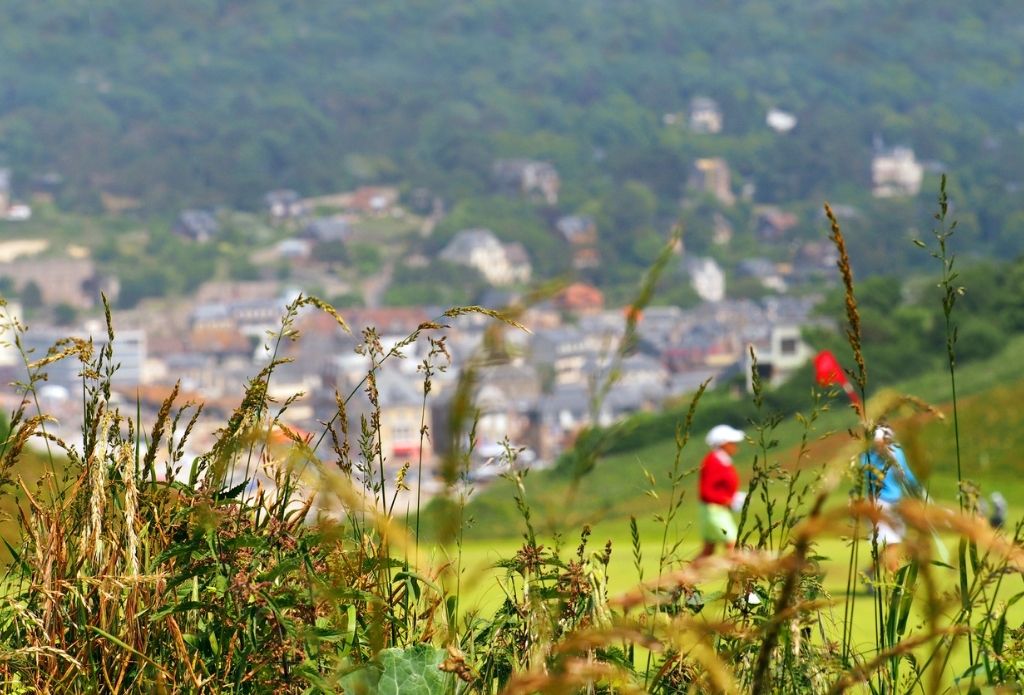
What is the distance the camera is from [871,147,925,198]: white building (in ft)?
430

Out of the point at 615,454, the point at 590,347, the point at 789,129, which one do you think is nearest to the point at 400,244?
the point at 590,347

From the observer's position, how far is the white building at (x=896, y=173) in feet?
430

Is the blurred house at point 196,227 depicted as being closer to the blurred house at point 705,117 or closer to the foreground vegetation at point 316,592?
the blurred house at point 705,117

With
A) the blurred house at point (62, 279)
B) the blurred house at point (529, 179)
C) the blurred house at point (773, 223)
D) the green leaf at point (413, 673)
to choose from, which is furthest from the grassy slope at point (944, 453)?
the blurred house at point (529, 179)

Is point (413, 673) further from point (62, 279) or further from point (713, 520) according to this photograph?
point (62, 279)

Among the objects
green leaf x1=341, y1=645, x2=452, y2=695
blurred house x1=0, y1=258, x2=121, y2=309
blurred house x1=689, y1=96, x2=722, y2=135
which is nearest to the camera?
green leaf x1=341, y1=645, x2=452, y2=695

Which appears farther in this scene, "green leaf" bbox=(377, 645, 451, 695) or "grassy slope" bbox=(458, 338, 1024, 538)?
"grassy slope" bbox=(458, 338, 1024, 538)

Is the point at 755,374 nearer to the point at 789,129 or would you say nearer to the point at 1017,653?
the point at 1017,653

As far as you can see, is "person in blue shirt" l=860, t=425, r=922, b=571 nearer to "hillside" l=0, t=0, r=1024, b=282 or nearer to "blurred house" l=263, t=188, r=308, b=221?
"hillside" l=0, t=0, r=1024, b=282

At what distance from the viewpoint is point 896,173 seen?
440 feet

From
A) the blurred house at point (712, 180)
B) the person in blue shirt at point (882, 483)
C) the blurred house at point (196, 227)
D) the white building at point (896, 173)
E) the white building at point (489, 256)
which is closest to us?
the person in blue shirt at point (882, 483)

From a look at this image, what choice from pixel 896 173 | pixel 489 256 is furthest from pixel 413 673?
pixel 896 173

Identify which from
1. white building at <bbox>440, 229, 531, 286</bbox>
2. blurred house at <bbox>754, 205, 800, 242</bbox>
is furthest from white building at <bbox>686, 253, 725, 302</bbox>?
white building at <bbox>440, 229, 531, 286</bbox>

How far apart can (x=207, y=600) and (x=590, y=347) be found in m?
88.4
